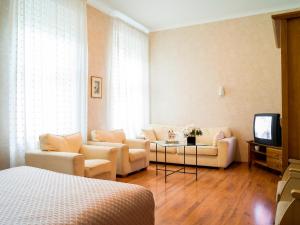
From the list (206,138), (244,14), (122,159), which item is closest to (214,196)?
(122,159)

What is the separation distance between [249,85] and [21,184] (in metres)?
5.07

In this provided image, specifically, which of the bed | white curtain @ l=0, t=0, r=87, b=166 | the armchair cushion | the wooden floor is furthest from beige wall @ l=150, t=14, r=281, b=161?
the bed

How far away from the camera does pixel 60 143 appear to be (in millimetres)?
3697

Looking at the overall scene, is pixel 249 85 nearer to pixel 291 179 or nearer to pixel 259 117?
pixel 259 117

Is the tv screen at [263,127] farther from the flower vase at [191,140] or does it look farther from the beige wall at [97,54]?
the beige wall at [97,54]

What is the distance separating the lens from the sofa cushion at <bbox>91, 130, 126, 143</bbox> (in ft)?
15.4

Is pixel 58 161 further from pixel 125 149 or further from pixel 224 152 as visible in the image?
pixel 224 152

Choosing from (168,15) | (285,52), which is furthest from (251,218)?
(168,15)

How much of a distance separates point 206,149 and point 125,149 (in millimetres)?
1734

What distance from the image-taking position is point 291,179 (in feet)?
6.43

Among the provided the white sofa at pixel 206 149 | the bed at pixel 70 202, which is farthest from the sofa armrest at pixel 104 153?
the bed at pixel 70 202

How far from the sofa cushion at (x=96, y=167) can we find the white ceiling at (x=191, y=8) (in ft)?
10.3

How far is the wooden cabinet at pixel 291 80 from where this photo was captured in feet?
6.91

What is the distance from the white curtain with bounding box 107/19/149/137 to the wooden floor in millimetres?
1392
